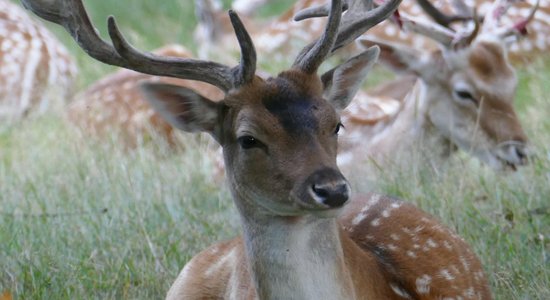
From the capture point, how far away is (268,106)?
12.8 ft

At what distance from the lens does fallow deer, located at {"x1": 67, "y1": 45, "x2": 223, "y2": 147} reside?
29.1 ft

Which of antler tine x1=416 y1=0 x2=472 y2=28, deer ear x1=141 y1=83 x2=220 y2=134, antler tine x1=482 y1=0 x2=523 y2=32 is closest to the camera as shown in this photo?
deer ear x1=141 y1=83 x2=220 y2=134

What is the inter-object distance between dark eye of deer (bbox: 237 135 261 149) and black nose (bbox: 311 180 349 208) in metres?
0.33

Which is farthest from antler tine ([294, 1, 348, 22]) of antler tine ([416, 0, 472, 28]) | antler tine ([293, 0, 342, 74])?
antler tine ([416, 0, 472, 28])

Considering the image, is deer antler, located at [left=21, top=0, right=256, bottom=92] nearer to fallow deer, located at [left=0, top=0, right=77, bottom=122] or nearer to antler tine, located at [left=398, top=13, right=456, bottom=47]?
antler tine, located at [left=398, top=13, right=456, bottom=47]

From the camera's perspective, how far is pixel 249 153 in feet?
12.9

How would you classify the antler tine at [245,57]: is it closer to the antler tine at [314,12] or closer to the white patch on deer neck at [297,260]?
the white patch on deer neck at [297,260]

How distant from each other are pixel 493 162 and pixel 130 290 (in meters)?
2.61

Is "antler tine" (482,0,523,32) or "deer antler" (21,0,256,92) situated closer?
"deer antler" (21,0,256,92)

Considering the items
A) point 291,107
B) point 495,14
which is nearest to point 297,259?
point 291,107

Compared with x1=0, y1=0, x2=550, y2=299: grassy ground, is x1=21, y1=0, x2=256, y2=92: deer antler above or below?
above

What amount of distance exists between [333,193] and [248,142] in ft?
1.39

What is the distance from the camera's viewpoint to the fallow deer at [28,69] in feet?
32.8

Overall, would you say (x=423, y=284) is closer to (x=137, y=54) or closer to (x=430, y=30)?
(x=137, y=54)
